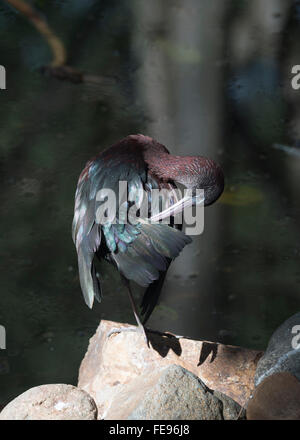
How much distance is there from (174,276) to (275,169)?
52.3 inches

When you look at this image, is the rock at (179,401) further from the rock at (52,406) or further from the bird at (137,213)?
the bird at (137,213)

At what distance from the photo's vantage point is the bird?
271 centimetres

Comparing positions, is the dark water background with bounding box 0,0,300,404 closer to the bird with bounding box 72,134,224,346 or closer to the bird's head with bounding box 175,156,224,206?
the bird with bounding box 72,134,224,346

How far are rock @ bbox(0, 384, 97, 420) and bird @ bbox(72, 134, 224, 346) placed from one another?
423mm

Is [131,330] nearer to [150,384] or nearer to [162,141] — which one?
[150,384]

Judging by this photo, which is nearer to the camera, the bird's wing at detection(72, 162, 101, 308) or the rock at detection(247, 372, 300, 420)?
the rock at detection(247, 372, 300, 420)

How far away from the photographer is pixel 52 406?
8.33 feet

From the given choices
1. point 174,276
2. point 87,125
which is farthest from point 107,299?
point 87,125

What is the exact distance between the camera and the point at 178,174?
3.04 metres

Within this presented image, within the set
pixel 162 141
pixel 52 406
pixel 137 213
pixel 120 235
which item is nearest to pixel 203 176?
pixel 137 213

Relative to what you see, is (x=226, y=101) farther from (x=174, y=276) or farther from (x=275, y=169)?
(x=174, y=276)

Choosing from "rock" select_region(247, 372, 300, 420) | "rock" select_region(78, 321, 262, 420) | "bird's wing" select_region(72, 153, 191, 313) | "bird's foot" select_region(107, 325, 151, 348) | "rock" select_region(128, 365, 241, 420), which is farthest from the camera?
"bird's foot" select_region(107, 325, 151, 348)

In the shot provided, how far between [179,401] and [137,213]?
912 mm

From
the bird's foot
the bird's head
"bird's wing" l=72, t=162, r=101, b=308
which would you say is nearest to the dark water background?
the bird's foot
